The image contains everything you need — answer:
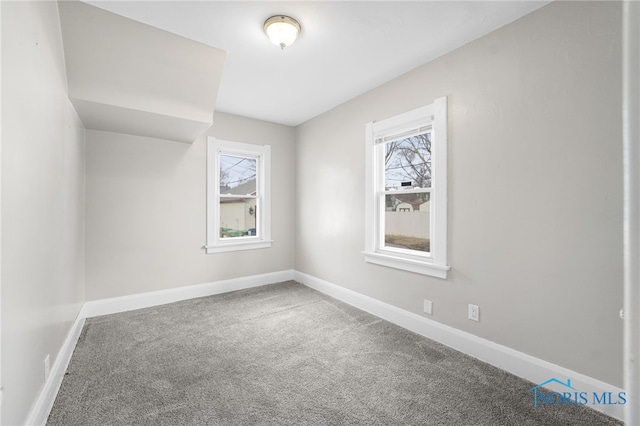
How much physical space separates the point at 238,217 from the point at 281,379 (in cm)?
269

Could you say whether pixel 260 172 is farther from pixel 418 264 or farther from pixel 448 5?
pixel 448 5

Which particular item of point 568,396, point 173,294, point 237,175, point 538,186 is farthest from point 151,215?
point 568,396

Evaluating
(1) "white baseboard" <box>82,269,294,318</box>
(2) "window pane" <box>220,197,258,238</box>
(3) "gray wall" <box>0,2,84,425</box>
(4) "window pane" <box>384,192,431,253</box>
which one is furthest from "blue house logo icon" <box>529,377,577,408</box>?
(2) "window pane" <box>220,197,258,238</box>

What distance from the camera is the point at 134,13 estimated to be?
2.07 meters

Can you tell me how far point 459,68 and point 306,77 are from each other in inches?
55.6

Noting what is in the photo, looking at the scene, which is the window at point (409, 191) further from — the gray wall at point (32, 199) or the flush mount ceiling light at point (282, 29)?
the gray wall at point (32, 199)

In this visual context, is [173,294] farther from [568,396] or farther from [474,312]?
[568,396]

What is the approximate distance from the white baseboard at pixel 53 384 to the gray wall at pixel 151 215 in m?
0.84

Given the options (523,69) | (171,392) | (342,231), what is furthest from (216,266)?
(523,69)

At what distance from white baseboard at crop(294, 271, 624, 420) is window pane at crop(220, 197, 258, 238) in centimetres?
191

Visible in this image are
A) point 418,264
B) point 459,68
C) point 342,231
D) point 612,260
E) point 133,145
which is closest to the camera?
point 612,260

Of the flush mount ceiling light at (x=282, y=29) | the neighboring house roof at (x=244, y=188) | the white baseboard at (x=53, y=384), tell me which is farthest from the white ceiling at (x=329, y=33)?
the white baseboard at (x=53, y=384)

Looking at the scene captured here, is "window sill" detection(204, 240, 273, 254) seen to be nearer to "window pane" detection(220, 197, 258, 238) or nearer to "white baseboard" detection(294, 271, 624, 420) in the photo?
"window pane" detection(220, 197, 258, 238)

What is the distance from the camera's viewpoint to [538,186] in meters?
2.02
